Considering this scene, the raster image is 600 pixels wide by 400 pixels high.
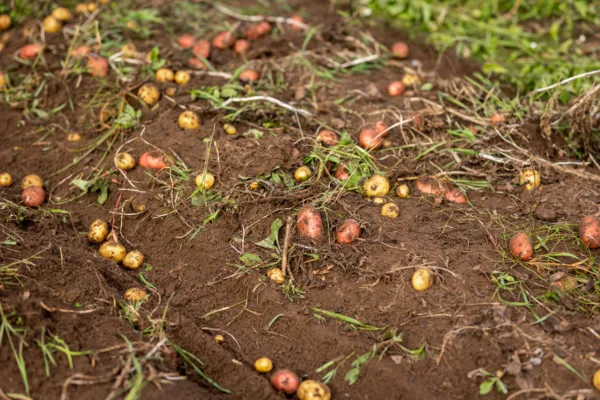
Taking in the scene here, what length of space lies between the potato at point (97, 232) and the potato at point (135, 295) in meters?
0.60

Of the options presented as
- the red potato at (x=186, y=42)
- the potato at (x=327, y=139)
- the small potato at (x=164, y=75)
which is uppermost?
the small potato at (x=164, y=75)

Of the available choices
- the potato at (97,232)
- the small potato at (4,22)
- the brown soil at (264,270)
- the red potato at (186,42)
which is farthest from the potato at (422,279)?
the small potato at (4,22)

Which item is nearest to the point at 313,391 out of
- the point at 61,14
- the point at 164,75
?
the point at 164,75

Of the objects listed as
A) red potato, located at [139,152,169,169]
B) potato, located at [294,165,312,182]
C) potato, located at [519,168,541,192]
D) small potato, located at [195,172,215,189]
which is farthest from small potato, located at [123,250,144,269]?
potato, located at [519,168,541,192]

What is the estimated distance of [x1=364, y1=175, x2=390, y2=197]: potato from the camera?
4082 mm

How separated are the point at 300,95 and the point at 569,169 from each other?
6.73ft

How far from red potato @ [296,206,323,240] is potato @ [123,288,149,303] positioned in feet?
3.23

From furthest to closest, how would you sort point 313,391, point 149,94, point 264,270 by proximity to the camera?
point 149,94, point 264,270, point 313,391

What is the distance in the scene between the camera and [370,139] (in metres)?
4.45

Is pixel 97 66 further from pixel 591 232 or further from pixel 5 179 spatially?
pixel 591 232

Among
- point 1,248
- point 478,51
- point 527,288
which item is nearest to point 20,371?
point 1,248

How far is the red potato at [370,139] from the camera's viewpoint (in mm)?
4445

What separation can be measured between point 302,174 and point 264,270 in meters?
0.75

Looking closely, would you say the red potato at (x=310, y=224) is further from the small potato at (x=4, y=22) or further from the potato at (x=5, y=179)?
the small potato at (x=4, y=22)
